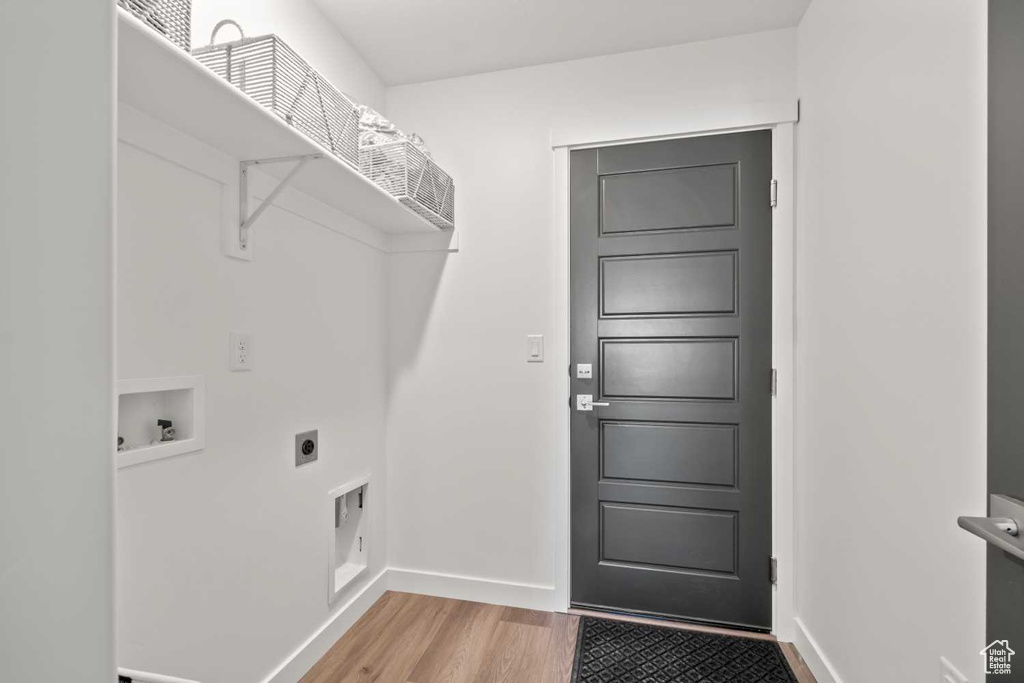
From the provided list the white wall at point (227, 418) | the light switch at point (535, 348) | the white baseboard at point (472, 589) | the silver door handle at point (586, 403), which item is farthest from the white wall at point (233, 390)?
the silver door handle at point (586, 403)

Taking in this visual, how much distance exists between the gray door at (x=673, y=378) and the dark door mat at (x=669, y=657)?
0.35 feet

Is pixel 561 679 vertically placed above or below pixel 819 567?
below

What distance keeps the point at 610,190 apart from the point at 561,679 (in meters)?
1.89

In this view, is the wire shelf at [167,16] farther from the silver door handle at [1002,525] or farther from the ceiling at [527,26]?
the silver door handle at [1002,525]

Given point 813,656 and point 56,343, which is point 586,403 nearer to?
point 813,656

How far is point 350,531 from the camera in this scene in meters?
2.12

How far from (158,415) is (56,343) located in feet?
3.78

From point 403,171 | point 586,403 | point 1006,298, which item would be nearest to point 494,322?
point 586,403

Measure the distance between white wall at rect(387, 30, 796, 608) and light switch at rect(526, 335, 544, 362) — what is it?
0.10ft

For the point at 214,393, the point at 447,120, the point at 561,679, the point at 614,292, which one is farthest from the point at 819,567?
the point at 447,120

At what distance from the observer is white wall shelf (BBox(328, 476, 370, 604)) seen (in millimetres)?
1966

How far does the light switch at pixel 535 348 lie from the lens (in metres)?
2.17

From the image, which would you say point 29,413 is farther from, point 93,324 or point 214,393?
point 214,393

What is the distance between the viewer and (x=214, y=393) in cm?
134
